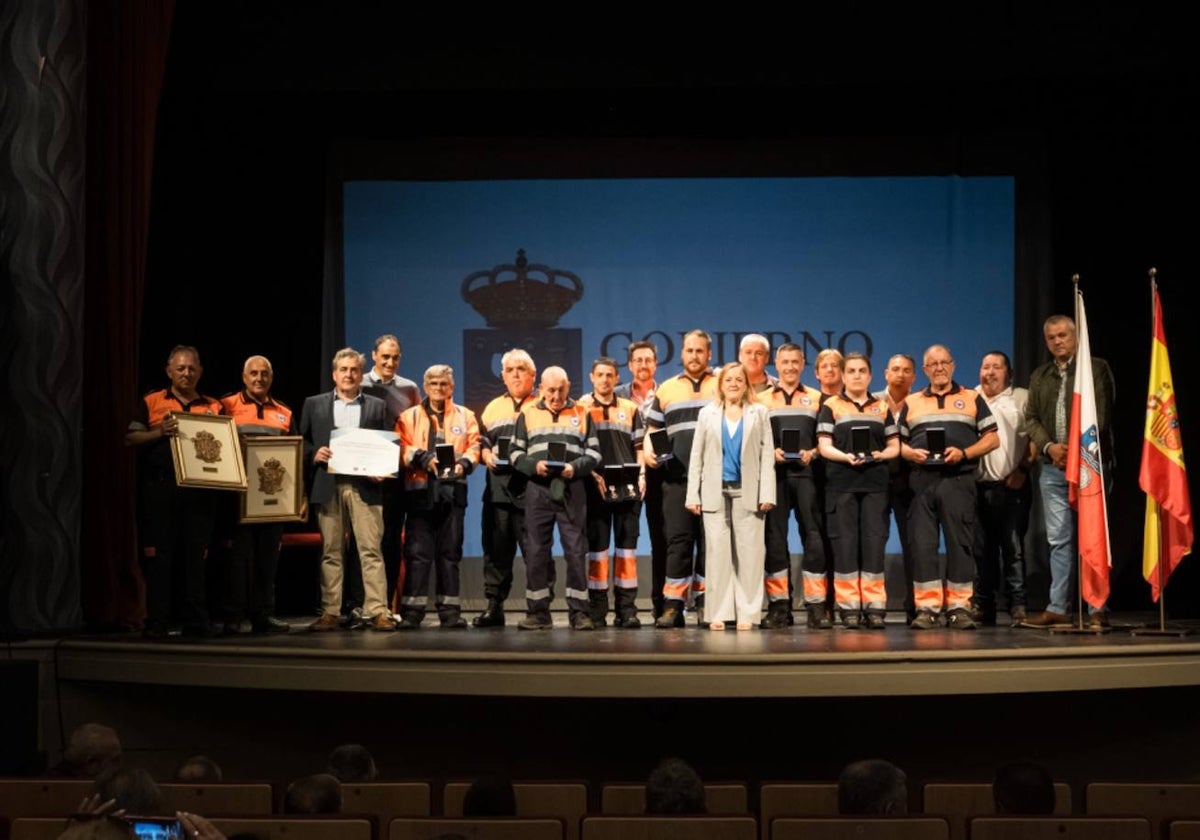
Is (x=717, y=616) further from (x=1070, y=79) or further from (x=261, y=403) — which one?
(x=1070, y=79)

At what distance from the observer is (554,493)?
9375 mm

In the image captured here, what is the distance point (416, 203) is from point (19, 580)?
16.4ft

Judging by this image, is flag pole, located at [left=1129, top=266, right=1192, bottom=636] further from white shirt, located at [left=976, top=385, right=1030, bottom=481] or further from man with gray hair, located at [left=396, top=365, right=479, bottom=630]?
man with gray hair, located at [left=396, top=365, right=479, bottom=630]

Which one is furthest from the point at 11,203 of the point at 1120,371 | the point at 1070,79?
the point at 1120,371

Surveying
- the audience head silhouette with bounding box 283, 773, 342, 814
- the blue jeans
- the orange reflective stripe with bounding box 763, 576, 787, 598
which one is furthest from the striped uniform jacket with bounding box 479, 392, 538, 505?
the audience head silhouette with bounding box 283, 773, 342, 814

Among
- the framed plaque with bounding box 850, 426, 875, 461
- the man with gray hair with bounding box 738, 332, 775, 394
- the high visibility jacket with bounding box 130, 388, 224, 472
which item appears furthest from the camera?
the man with gray hair with bounding box 738, 332, 775, 394

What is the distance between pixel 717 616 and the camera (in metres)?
9.48

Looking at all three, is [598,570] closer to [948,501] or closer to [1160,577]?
[948,501]

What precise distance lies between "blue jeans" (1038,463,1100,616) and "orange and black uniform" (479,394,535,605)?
10.7 ft

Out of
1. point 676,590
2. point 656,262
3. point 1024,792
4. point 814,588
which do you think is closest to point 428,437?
point 676,590

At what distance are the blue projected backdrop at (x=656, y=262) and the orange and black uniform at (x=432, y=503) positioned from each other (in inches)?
106

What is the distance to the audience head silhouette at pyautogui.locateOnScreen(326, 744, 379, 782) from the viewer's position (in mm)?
5992

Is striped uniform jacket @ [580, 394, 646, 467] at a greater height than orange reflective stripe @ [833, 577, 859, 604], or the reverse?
striped uniform jacket @ [580, 394, 646, 467]

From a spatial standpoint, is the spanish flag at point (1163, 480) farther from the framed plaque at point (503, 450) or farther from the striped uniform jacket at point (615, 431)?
the framed plaque at point (503, 450)
